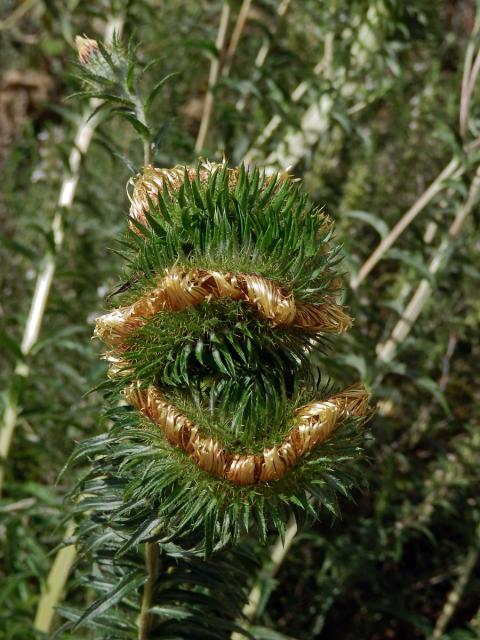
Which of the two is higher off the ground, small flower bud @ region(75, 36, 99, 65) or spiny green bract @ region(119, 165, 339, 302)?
small flower bud @ region(75, 36, 99, 65)

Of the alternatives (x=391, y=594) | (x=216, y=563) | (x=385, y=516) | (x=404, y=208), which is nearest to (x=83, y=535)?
(x=216, y=563)

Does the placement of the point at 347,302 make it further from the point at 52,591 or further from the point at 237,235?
the point at 237,235

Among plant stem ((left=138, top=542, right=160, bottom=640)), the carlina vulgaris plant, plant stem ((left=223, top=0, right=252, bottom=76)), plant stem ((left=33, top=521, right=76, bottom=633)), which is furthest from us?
plant stem ((left=223, top=0, right=252, bottom=76))

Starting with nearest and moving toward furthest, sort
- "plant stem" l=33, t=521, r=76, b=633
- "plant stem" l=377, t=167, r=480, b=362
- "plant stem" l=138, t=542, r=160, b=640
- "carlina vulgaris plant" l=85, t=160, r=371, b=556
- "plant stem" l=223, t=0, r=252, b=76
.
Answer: "carlina vulgaris plant" l=85, t=160, r=371, b=556 → "plant stem" l=138, t=542, r=160, b=640 → "plant stem" l=33, t=521, r=76, b=633 → "plant stem" l=377, t=167, r=480, b=362 → "plant stem" l=223, t=0, r=252, b=76

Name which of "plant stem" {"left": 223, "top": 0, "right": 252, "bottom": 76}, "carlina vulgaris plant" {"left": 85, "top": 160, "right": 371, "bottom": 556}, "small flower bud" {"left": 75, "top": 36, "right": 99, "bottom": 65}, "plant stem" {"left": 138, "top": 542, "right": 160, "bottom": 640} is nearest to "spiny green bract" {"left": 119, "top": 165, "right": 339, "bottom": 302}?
"carlina vulgaris plant" {"left": 85, "top": 160, "right": 371, "bottom": 556}

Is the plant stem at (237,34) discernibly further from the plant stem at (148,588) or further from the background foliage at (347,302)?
the plant stem at (148,588)

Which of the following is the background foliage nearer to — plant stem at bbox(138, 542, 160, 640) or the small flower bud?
plant stem at bbox(138, 542, 160, 640)

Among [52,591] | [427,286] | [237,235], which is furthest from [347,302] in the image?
[237,235]
